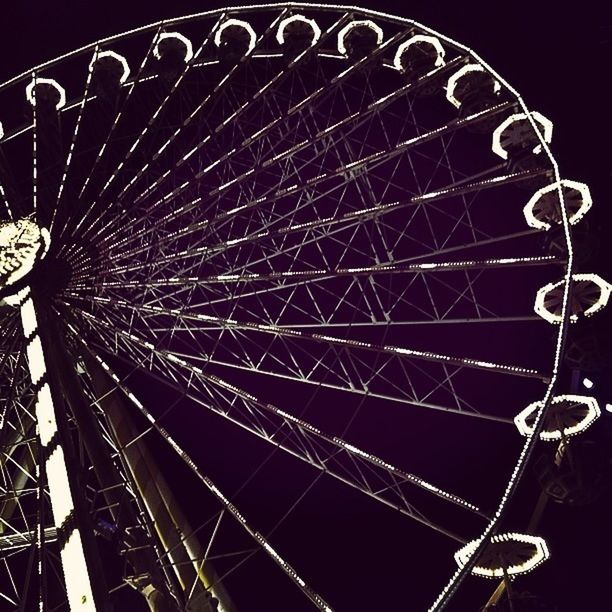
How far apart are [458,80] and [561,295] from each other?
4406 mm

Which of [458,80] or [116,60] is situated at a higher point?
[116,60]

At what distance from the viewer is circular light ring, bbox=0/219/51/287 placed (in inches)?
420

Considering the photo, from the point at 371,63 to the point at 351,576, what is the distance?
10926mm

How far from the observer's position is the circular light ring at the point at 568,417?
406 inches

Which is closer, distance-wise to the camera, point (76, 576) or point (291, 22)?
point (76, 576)

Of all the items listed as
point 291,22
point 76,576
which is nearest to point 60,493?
point 76,576

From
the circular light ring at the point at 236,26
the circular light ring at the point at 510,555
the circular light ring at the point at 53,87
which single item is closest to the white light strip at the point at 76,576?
the circular light ring at the point at 510,555

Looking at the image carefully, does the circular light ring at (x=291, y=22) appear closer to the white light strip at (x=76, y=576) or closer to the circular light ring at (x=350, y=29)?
the circular light ring at (x=350, y=29)

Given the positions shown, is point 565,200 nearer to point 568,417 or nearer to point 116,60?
point 568,417

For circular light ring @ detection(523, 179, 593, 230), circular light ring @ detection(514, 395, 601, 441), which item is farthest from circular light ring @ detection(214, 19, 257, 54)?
circular light ring @ detection(514, 395, 601, 441)

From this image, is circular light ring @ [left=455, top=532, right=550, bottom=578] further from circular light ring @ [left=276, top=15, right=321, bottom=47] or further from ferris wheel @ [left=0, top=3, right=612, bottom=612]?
circular light ring @ [left=276, top=15, right=321, bottom=47]

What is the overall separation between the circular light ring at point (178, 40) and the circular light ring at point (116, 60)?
580 millimetres

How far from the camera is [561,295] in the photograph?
1113 cm

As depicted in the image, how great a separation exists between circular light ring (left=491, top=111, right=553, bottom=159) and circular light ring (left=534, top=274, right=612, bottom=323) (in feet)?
6.85
